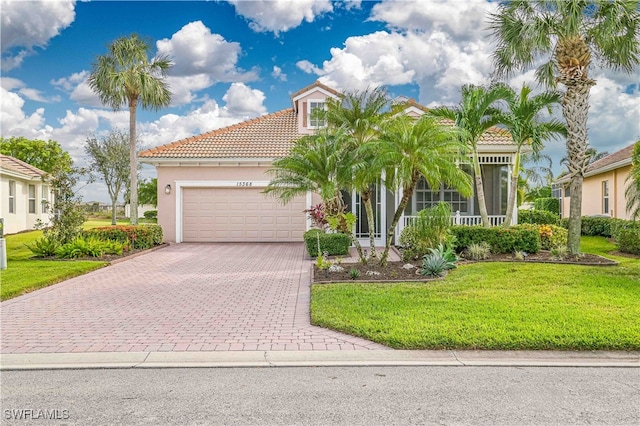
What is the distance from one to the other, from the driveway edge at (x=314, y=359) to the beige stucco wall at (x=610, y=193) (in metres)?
15.4

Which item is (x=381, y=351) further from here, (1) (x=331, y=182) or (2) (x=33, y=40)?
(2) (x=33, y=40)

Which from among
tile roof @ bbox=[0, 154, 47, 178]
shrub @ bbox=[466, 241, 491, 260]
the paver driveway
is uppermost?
tile roof @ bbox=[0, 154, 47, 178]

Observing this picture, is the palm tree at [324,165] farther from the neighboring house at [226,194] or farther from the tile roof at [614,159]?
the tile roof at [614,159]

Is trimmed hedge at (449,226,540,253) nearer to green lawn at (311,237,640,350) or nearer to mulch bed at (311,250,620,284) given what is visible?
mulch bed at (311,250,620,284)

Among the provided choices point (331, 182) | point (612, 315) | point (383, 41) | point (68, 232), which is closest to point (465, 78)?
point (383, 41)

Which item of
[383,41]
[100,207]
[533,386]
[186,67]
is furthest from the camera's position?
[100,207]

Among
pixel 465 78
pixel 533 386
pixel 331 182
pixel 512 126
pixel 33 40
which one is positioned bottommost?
pixel 533 386

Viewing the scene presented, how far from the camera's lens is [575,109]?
11.9m

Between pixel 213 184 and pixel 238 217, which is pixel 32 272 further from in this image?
pixel 238 217

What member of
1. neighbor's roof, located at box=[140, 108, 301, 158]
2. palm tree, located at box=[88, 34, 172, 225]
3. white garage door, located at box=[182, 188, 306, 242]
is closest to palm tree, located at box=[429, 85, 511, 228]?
neighbor's roof, located at box=[140, 108, 301, 158]

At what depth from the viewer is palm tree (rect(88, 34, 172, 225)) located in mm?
19188

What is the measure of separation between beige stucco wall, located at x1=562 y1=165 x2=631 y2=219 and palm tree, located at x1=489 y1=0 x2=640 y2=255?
737 cm

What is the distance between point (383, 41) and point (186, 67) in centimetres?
943

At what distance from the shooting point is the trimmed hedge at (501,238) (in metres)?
12.2
